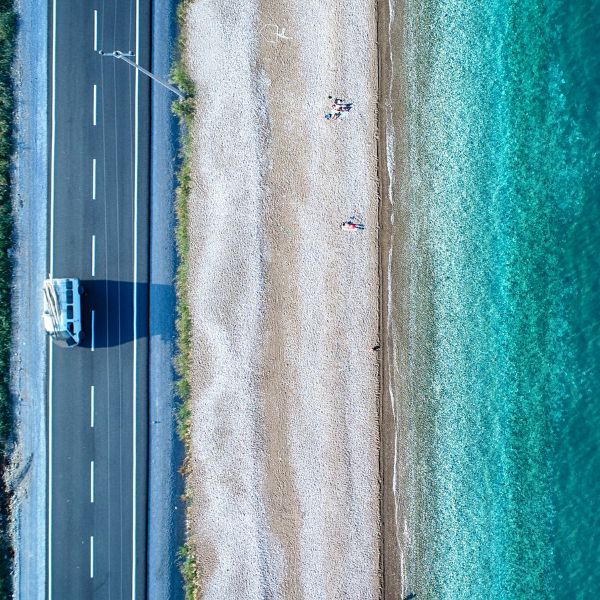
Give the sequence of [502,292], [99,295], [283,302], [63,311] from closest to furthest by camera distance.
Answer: [63,311]
[99,295]
[283,302]
[502,292]

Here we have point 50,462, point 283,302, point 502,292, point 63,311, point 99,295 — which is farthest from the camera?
point 502,292

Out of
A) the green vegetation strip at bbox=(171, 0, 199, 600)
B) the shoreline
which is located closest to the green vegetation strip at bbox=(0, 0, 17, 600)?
the green vegetation strip at bbox=(171, 0, 199, 600)

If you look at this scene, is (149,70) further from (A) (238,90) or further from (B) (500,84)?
(B) (500,84)

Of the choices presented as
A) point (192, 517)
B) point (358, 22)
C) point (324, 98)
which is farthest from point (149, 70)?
point (192, 517)

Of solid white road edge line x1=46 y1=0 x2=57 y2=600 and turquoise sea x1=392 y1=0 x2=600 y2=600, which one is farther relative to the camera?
turquoise sea x1=392 y1=0 x2=600 y2=600

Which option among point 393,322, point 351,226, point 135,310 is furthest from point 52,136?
point 393,322

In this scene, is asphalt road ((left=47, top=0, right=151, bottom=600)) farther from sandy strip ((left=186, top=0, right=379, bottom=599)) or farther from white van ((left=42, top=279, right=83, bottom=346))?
sandy strip ((left=186, top=0, right=379, bottom=599))

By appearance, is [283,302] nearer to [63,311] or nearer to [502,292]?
[63,311]
